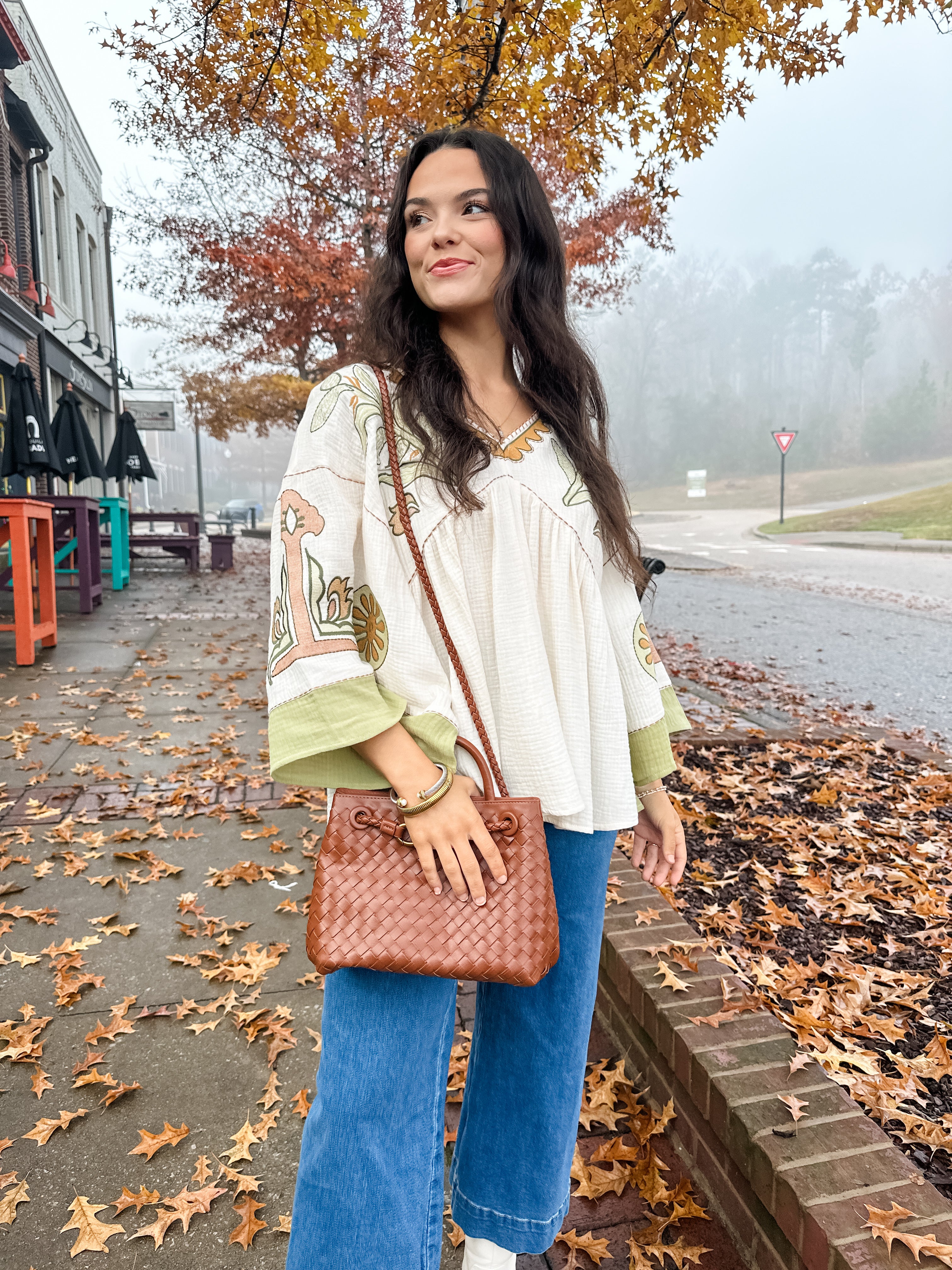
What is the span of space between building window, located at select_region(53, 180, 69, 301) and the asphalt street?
13482mm

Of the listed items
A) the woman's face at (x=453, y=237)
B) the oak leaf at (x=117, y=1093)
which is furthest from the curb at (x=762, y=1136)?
the woman's face at (x=453, y=237)

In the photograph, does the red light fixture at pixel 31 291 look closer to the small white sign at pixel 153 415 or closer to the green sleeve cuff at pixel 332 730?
the small white sign at pixel 153 415

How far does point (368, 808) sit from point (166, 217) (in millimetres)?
15865

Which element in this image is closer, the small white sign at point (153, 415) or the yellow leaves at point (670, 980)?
the yellow leaves at point (670, 980)

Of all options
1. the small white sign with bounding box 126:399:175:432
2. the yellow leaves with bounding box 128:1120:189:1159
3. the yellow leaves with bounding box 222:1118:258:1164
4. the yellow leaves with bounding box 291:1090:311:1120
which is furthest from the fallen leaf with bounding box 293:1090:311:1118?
the small white sign with bounding box 126:399:175:432

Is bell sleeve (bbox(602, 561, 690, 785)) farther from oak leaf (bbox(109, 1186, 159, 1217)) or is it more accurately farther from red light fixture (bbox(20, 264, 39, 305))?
red light fixture (bbox(20, 264, 39, 305))

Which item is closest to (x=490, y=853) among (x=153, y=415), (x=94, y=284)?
(x=94, y=284)

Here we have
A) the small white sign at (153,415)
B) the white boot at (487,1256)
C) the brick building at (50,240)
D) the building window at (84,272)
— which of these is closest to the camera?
the white boot at (487,1256)

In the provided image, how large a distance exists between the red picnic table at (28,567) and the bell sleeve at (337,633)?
5881 mm

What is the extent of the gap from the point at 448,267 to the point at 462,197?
126 millimetres

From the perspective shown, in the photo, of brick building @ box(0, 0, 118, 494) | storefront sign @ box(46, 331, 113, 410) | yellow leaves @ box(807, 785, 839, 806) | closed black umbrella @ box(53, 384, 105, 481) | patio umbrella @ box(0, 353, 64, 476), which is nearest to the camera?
yellow leaves @ box(807, 785, 839, 806)

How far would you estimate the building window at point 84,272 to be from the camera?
723 inches

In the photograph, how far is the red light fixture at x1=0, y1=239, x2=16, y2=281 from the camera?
455 inches

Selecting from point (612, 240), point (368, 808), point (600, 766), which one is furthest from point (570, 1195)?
point (612, 240)
